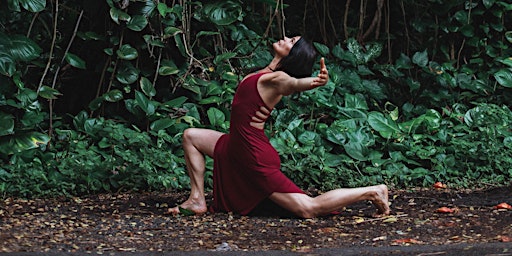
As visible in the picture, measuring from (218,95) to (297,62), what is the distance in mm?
2073

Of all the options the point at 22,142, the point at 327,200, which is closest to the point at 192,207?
the point at 327,200

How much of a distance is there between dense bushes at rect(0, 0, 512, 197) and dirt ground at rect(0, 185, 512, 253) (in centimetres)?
44

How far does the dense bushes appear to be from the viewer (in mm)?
6000

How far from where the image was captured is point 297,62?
4.91 metres

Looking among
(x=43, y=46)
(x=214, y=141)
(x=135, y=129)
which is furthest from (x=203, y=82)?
(x=214, y=141)

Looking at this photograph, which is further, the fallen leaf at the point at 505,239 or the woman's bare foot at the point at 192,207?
the woman's bare foot at the point at 192,207

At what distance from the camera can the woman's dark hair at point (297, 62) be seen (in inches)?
193

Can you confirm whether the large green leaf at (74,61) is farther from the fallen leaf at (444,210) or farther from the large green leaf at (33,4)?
the fallen leaf at (444,210)

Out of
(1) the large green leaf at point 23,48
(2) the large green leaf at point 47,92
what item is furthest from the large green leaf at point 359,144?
(1) the large green leaf at point 23,48

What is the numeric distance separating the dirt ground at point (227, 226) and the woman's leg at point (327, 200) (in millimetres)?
61

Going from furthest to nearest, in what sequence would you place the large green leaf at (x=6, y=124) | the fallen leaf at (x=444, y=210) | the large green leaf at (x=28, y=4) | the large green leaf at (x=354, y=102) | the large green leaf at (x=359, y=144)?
the large green leaf at (x=354, y=102) → the large green leaf at (x=359, y=144) → the large green leaf at (x=28, y=4) → the large green leaf at (x=6, y=124) → the fallen leaf at (x=444, y=210)

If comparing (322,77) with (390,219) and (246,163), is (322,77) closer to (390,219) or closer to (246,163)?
(246,163)

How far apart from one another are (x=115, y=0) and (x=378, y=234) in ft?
9.79

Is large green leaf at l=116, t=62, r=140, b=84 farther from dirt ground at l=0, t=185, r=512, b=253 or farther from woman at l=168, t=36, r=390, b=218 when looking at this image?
woman at l=168, t=36, r=390, b=218
